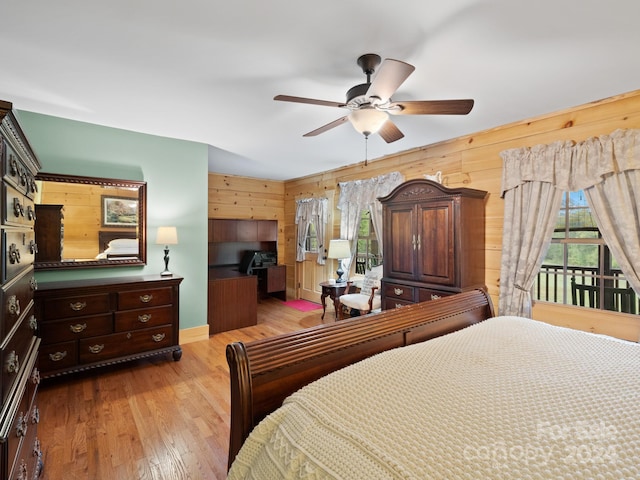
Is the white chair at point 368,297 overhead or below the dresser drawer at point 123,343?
overhead

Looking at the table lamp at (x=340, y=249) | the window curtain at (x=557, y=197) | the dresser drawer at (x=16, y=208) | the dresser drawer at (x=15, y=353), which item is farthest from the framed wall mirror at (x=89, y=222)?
the window curtain at (x=557, y=197)

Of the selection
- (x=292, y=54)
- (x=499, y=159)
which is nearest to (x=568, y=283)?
(x=499, y=159)

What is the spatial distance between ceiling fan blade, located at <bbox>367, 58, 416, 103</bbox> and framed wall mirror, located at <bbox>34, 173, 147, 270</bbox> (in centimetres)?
275

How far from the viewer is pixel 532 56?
1.90 metres

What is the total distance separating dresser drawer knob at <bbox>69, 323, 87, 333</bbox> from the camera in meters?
2.64

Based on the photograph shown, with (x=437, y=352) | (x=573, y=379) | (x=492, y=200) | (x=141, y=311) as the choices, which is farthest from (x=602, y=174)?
(x=141, y=311)

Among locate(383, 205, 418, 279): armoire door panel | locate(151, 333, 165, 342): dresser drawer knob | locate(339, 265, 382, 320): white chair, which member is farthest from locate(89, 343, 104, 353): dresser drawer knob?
locate(383, 205, 418, 279): armoire door panel

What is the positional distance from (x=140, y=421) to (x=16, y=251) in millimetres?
1553

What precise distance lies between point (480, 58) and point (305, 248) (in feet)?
14.9

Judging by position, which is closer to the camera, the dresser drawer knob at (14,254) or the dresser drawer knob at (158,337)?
the dresser drawer knob at (14,254)

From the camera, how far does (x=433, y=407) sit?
36.4 inches

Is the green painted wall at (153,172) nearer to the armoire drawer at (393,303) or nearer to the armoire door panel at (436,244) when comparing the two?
the armoire drawer at (393,303)

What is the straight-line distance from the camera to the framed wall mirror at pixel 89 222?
286 centimetres

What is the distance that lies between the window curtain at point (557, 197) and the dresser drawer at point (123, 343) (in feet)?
11.3
